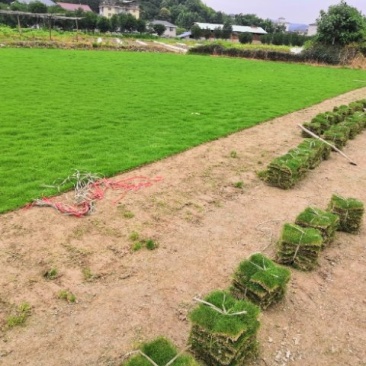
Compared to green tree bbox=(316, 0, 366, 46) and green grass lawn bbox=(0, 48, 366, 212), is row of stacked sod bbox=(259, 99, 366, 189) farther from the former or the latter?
green tree bbox=(316, 0, 366, 46)

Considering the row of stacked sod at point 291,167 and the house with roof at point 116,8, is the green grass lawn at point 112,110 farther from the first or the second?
the house with roof at point 116,8

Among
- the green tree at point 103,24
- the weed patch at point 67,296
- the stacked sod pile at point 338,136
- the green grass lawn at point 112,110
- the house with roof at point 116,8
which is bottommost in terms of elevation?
the weed patch at point 67,296

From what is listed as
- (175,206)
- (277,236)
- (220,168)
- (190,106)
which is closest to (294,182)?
(220,168)

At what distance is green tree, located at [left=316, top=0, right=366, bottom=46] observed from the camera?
35531 mm

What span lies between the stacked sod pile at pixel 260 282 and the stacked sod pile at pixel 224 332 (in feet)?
1.90

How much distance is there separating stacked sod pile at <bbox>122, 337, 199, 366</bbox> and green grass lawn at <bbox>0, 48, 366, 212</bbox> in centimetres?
407

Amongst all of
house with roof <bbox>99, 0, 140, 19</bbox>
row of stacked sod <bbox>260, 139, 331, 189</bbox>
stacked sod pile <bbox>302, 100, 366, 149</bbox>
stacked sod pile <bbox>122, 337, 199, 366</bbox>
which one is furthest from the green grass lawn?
house with roof <bbox>99, 0, 140, 19</bbox>

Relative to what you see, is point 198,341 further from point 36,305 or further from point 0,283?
point 0,283

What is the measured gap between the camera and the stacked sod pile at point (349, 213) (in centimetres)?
647

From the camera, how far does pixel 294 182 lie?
326 inches

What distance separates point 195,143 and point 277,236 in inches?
187

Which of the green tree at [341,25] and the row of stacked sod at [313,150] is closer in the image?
the row of stacked sod at [313,150]

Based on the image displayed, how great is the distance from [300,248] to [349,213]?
1.62 m

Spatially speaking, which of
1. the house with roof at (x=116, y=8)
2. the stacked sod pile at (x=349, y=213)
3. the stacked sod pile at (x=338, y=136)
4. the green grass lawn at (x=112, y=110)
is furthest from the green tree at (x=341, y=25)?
the house with roof at (x=116, y=8)
